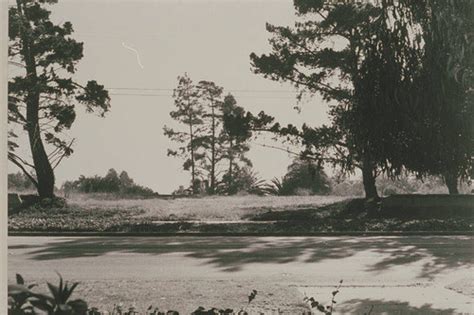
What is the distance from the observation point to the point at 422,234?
1970 cm

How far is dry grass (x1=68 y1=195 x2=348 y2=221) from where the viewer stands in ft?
79.2

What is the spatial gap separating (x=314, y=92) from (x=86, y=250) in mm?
14054

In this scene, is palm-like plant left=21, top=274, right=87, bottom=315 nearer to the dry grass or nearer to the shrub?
the dry grass

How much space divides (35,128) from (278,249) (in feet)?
43.6

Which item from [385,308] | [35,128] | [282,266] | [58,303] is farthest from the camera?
[35,128]

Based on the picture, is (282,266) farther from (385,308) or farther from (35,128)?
(35,128)

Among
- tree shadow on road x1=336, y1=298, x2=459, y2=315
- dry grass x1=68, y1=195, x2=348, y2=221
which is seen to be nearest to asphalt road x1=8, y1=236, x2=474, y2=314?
tree shadow on road x1=336, y1=298, x2=459, y2=315

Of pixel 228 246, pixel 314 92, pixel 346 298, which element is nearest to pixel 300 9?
pixel 314 92

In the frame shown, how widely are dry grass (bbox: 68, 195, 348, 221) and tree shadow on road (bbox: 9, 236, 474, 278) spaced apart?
526cm

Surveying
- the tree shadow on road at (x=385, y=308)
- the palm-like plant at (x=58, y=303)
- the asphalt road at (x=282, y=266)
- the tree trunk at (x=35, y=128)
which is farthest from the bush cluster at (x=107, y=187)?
the palm-like plant at (x=58, y=303)

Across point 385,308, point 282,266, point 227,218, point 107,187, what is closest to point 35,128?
point 227,218

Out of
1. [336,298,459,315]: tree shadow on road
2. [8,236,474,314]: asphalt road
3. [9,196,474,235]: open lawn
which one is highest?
[9,196,474,235]: open lawn

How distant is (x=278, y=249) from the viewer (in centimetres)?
1538

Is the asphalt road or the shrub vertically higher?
the shrub
